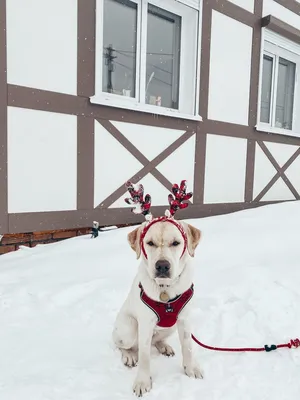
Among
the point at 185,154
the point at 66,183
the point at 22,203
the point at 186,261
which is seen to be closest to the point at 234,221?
the point at 185,154

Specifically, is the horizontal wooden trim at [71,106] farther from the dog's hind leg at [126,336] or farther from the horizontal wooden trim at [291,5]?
the horizontal wooden trim at [291,5]

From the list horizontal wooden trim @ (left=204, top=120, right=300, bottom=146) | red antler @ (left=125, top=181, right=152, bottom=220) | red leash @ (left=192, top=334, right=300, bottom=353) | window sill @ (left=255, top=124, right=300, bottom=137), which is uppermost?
window sill @ (left=255, top=124, right=300, bottom=137)

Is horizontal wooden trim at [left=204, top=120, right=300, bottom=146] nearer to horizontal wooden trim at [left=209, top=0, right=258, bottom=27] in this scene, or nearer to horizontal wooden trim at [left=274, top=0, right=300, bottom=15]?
horizontal wooden trim at [left=209, top=0, right=258, bottom=27]

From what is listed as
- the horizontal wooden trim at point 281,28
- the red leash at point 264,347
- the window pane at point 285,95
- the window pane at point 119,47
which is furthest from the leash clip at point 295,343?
the window pane at point 285,95

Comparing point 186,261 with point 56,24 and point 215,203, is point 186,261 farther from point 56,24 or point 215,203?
point 215,203

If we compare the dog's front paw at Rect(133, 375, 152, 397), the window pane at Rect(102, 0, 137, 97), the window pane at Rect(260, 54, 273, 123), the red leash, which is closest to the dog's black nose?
the dog's front paw at Rect(133, 375, 152, 397)

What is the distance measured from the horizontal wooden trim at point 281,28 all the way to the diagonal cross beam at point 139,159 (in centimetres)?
283

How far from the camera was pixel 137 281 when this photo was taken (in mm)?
1894

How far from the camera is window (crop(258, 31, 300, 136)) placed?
7020 millimetres

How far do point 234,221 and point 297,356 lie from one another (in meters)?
3.17

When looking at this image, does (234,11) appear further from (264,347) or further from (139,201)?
(264,347)

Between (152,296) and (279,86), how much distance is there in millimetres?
7409

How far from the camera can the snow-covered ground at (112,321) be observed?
1.76m

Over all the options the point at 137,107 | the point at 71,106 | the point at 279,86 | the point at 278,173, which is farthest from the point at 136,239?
the point at 279,86
